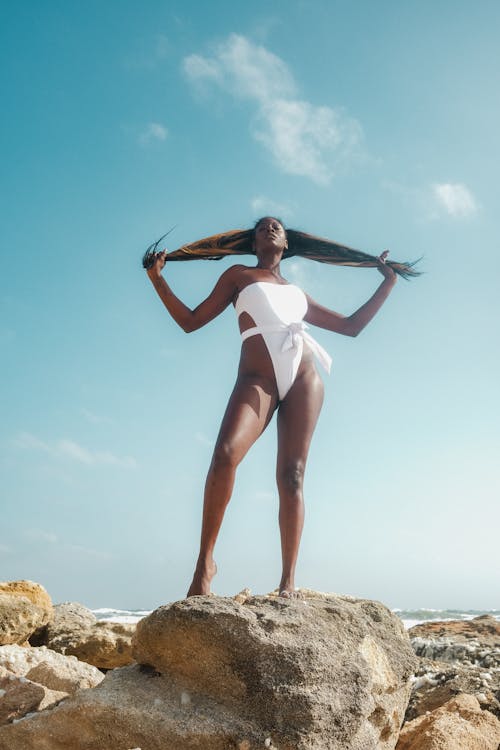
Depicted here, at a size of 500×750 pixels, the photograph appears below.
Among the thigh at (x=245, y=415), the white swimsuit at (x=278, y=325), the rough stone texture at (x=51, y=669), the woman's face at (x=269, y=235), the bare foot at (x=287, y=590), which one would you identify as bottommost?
the rough stone texture at (x=51, y=669)

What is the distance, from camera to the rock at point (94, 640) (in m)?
6.90

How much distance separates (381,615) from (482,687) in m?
2.23

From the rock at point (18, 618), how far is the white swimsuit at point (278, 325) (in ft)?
11.6

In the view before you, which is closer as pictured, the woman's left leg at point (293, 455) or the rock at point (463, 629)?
→ the woman's left leg at point (293, 455)

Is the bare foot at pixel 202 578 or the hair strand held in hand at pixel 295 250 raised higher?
the hair strand held in hand at pixel 295 250

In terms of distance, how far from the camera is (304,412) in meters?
5.29

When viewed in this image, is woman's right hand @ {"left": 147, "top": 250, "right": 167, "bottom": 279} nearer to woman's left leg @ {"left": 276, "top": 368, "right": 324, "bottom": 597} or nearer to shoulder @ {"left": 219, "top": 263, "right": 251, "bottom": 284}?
shoulder @ {"left": 219, "top": 263, "right": 251, "bottom": 284}

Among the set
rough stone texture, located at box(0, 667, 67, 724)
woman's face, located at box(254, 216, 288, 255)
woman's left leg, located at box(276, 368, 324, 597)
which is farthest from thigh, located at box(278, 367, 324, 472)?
rough stone texture, located at box(0, 667, 67, 724)

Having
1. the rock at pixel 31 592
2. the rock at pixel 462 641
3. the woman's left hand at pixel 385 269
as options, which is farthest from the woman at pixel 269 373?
the rock at pixel 462 641

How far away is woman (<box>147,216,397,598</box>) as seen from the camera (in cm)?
466

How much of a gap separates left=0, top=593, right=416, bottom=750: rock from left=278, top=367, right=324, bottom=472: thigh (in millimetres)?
1312

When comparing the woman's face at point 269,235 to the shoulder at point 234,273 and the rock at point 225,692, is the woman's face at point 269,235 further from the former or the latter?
the rock at point 225,692

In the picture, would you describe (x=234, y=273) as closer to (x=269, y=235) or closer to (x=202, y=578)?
(x=269, y=235)

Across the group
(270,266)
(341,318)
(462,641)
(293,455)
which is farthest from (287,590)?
(462,641)
